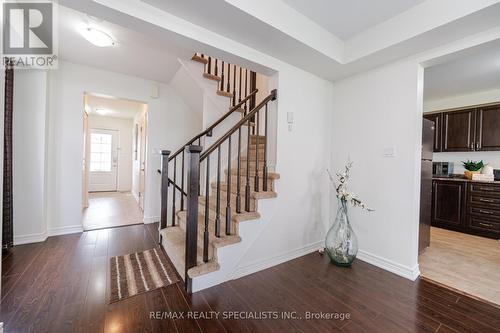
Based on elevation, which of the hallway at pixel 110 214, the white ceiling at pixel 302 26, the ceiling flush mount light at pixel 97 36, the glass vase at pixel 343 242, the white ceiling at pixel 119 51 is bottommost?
the hallway at pixel 110 214

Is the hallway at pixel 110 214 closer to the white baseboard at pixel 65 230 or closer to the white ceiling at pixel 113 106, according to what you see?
the white baseboard at pixel 65 230

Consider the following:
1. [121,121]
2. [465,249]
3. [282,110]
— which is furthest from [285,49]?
[121,121]

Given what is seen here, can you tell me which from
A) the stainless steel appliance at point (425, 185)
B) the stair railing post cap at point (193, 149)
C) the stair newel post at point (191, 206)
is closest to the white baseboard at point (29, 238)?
the stair newel post at point (191, 206)

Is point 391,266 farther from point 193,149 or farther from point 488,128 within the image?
point 488,128

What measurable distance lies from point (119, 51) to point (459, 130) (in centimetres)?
582

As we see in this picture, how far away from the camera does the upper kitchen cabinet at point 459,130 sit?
152 inches

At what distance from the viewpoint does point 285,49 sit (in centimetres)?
220

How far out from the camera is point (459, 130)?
13.1 feet

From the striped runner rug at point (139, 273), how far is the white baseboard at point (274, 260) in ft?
2.06

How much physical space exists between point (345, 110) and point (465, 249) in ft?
8.29

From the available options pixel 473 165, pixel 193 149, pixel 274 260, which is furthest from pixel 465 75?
pixel 193 149

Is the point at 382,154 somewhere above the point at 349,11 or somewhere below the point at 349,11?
below

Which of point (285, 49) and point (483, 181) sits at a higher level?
point (285, 49)

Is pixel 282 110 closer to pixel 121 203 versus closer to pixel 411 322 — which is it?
pixel 411 322
